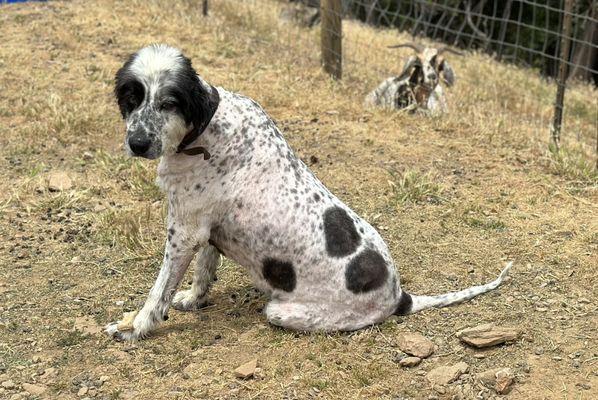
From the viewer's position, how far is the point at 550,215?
20.6 ft

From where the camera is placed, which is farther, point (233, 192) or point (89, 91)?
point (89, 91)

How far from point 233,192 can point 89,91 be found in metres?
4.49

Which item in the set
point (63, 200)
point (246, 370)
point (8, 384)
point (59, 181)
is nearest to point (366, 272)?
point (246, 370)

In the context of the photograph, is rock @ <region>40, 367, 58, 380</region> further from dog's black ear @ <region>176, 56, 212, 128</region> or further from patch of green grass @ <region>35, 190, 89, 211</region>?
patch of green grass @ <region>35, 190, 89, 211</region>

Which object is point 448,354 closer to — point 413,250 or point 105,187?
point 413,250

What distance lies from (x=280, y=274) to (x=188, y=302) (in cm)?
78

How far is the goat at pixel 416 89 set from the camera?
8625 millimetres

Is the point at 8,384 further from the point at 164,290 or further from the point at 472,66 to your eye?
the point at 472,66

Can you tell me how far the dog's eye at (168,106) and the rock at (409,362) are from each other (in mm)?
1809

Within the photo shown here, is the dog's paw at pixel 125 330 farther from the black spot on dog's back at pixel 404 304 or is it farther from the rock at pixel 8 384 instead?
the black spot on dog's back at pixel 404 304

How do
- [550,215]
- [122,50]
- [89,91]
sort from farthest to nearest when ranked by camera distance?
[122,50] → [89,91] → [550,215]

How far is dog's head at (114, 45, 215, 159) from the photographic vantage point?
4125 millimetres

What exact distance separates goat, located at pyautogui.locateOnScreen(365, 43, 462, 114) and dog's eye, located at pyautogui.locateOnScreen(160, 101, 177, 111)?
14.7ft

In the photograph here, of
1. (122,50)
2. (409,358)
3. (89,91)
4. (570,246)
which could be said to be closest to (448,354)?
(409,358)
